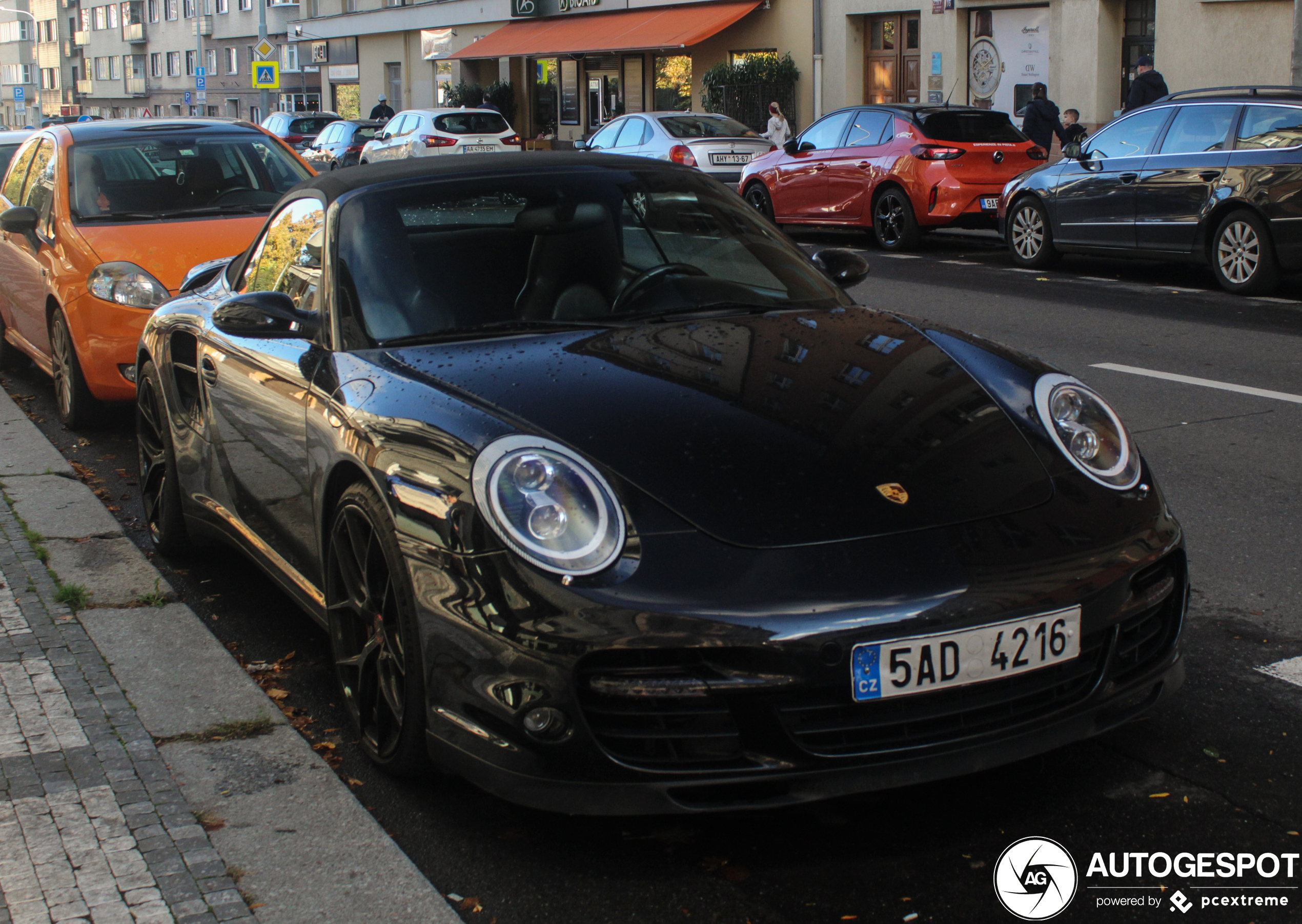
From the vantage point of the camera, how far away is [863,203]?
16.7m

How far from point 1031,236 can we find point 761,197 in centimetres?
497

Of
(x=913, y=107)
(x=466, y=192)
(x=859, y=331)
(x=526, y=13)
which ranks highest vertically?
(x=526, y=13)

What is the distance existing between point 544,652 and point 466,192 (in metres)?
1.79

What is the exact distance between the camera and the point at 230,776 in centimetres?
348

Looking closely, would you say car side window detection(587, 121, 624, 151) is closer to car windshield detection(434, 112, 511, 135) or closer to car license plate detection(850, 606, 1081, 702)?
car windshield detection(434, 112, 511, 135)

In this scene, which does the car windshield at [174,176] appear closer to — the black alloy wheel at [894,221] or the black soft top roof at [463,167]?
the black soft top roof at [463,167]

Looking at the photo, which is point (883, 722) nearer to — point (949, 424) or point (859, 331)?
point (949, 424)

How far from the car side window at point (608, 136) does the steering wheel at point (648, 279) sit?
58.8 feet

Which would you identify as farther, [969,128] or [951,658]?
[969,128]

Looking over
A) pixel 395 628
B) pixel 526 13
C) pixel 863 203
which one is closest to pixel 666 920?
pixel 395 628

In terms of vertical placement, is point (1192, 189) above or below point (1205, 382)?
above

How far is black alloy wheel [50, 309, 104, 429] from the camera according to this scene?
24.3 ft

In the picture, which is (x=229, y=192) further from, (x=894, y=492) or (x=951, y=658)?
(x=951, y=658)

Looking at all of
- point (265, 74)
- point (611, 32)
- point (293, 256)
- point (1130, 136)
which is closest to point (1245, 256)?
point (1130, 136)
